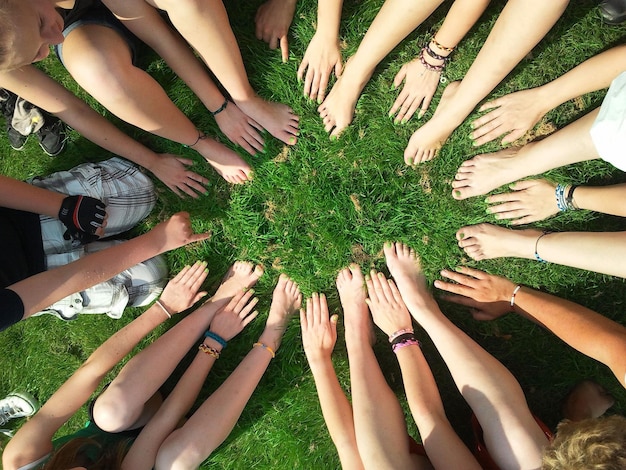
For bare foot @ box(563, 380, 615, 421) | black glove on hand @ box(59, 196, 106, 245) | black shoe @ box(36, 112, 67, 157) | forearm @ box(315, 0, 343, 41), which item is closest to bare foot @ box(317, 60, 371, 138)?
forearm @ box(315, 0, 343, 41)

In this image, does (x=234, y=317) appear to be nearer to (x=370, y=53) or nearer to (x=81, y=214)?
(x=81, y=214)

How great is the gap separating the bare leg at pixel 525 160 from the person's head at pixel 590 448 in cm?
106

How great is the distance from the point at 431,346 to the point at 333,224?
2.74ft

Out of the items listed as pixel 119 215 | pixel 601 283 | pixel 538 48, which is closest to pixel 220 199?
pixel 119 215

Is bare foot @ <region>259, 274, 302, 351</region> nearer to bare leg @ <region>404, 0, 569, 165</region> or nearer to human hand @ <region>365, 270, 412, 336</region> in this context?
human hand @ <region>365, 270, 412, 336</region>

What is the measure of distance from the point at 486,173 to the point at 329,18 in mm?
1071

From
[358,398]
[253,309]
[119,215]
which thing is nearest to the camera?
[358,398]

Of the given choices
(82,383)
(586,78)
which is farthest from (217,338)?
(586,78)

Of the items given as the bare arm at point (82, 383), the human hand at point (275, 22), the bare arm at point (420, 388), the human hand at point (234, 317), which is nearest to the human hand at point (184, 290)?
the bare arm at point (82, 383)

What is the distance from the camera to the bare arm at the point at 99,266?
6.24 feet

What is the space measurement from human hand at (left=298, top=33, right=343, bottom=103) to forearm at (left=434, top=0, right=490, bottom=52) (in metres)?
0.50

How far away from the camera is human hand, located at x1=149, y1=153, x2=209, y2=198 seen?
8.21 feet

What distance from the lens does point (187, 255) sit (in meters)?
2.62

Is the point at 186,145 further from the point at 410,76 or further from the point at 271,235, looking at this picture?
the point at 410,76
